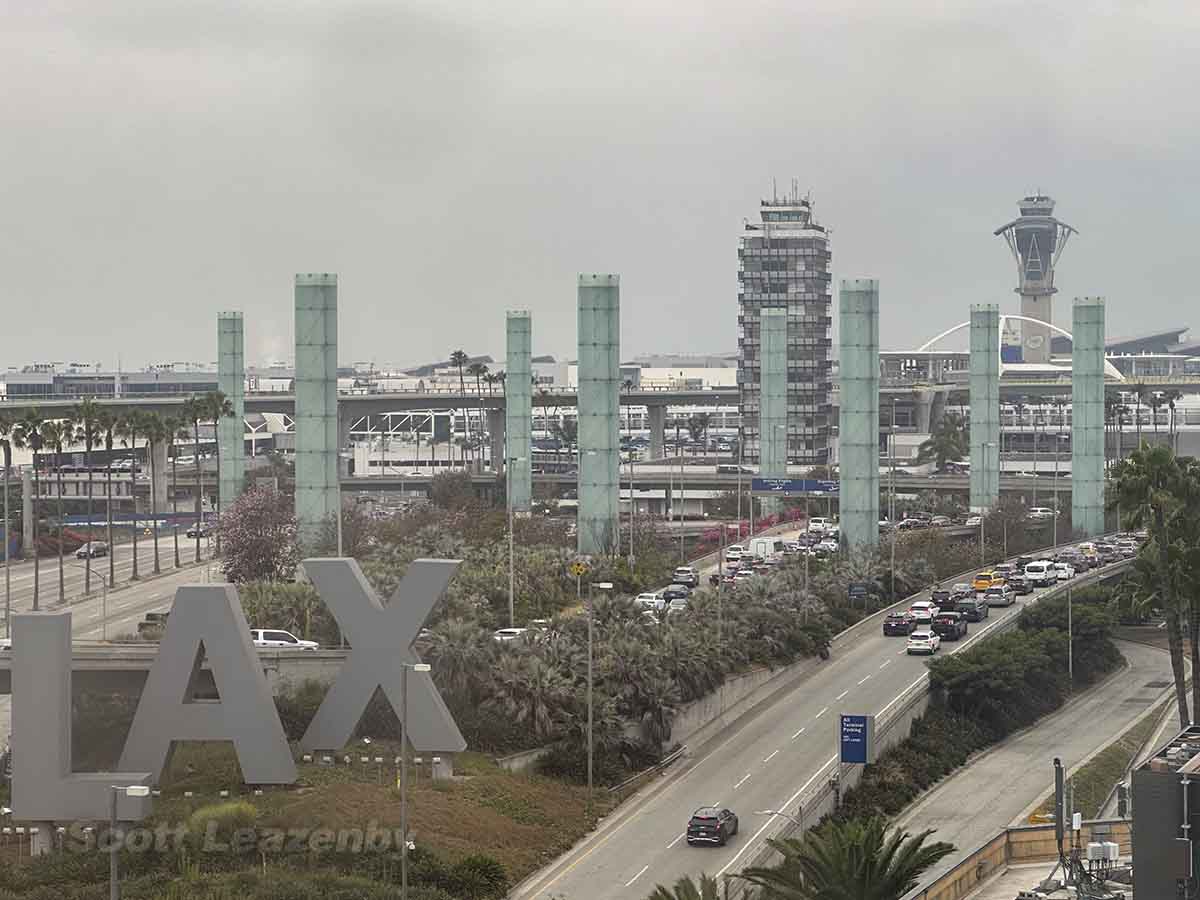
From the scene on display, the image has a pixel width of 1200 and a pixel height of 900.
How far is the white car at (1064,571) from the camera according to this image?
115 m

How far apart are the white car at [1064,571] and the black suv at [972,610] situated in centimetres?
1457

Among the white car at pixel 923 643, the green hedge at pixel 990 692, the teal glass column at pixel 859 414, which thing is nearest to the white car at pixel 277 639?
the green hedge at pixel 990 692

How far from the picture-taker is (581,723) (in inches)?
2621

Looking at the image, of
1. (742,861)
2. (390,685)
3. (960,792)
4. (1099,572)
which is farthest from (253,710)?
(1099,572)

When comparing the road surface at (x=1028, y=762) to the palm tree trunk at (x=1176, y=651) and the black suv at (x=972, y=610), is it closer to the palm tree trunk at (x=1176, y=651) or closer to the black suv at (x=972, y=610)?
the palm tree trunk at (x=1176, y=651)

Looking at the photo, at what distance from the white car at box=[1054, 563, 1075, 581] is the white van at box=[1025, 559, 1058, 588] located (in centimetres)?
30

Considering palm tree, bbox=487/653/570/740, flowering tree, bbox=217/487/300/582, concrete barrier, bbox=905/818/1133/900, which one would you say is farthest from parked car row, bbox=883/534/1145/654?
concrete barrier, bbox=905/818/1133/900

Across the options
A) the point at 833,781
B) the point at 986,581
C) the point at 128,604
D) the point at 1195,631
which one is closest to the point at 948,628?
the point at 1195,631

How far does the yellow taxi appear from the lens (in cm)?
11081

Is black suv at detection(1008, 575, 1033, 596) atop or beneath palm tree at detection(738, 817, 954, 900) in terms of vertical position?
atop

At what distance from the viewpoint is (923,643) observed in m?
89.1

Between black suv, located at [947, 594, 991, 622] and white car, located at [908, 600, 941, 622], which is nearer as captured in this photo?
white car, located at [908, 600, 941, 622]

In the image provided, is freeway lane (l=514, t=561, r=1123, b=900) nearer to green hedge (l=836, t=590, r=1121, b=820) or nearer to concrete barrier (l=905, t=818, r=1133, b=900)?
green hedge (l=836, t=590, r=1121, b=820)

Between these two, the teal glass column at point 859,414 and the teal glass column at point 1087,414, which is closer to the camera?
the teal glass column at point 859,414
